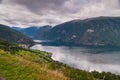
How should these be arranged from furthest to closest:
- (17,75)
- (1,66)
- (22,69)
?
1. (1,66)
2. (22,69)
3. (17,75)

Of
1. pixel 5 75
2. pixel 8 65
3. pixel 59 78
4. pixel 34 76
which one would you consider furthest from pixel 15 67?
pixel 59 78

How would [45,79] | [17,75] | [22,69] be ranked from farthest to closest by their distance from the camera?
[22,69] → [17,75] → [45,79]

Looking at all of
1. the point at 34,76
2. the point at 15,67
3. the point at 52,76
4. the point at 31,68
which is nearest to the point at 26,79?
the point at 34,76

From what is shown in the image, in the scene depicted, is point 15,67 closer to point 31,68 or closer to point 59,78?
point 31,68

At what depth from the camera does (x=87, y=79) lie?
98.8ft

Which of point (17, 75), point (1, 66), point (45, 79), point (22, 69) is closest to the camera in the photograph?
point (45, 79)

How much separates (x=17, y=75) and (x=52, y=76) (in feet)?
13.3

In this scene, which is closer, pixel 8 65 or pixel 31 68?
pixel 31 68

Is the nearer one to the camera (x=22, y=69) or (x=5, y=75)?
(x=5, y=75)

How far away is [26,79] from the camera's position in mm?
24000

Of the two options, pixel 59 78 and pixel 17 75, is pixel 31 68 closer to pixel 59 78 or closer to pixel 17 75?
pixel 17 75

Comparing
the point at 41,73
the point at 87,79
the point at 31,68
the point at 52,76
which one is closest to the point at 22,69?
the point at 31,68

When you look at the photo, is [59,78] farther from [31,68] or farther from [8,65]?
[8,65]

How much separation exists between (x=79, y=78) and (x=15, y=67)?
803 cm
